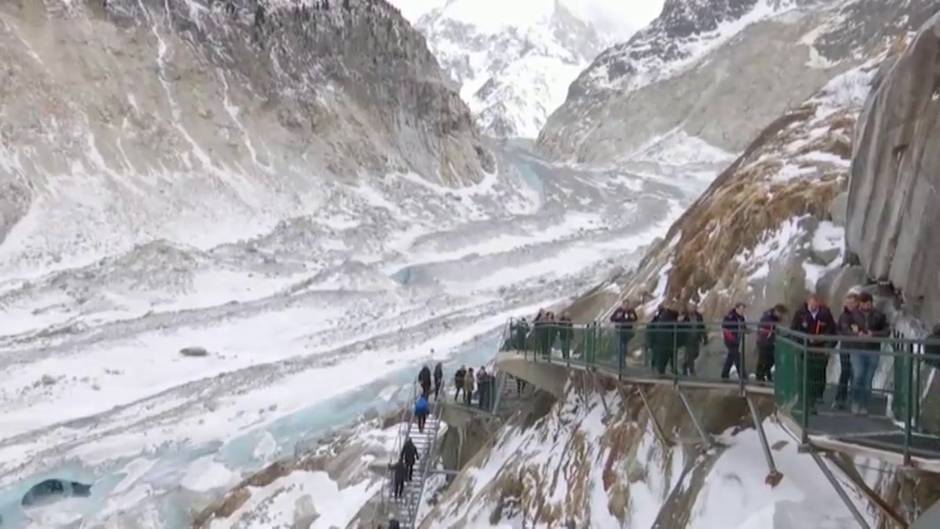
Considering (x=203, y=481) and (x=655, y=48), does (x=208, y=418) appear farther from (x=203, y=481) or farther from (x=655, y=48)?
(x=655, y=48)

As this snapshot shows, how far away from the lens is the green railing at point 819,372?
20.4ft

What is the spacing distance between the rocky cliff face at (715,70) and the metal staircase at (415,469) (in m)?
90.3

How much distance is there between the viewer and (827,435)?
671 centimetres

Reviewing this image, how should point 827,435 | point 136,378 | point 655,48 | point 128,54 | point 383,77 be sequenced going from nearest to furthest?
point 827,435 → point 136,378 → point 128,54 → point 383,77 → point 655,48

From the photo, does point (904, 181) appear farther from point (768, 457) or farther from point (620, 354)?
point (620, 354)

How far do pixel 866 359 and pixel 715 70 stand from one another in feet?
434

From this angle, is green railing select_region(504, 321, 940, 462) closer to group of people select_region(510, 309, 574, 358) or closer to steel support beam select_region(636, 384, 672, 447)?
steel support beam select_region(636, 384, 672, 447)

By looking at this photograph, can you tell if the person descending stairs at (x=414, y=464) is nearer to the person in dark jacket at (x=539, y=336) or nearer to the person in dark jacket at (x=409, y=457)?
the person in dark jacket at (x=409, y=457)

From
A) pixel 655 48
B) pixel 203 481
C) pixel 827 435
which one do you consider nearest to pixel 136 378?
pixel 203 481

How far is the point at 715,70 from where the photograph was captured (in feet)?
436

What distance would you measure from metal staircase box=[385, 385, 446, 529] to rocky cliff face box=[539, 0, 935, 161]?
9029 cm

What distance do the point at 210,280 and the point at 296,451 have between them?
2762 centimetres

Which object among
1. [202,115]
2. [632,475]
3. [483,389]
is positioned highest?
[202,115]

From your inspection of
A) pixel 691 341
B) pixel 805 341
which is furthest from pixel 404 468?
pixel 805 341
